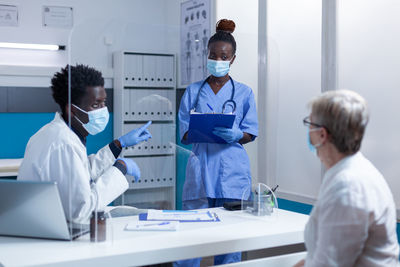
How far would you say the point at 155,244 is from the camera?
150 cm

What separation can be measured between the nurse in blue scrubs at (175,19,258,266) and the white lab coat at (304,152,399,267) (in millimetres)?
837

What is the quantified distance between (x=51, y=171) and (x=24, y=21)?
2.94 meters

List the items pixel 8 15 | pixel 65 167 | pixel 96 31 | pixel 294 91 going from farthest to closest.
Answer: pixel 8 15
pixel 294 91
pixel 96 31
pixel 65 167

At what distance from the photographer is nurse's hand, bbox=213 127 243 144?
2133 mm

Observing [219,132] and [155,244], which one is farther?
[219,132]

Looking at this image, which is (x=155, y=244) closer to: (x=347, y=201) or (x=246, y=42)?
(x=347, y=201)

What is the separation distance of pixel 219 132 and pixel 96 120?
608mm

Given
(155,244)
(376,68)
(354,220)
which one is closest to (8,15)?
(376,68)

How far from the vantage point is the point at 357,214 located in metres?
1.19

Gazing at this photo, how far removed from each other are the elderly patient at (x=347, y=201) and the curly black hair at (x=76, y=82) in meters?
0.80

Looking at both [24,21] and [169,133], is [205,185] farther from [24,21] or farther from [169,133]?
[24,21]

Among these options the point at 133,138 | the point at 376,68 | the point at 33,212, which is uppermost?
the point at 376,68

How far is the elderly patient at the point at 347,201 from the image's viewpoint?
1.19 meters

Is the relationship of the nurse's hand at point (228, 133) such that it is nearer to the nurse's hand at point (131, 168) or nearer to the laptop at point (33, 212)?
the nurse's hand at point (131, 168)
